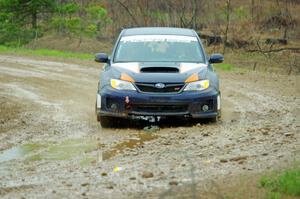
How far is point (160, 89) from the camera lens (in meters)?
11.1

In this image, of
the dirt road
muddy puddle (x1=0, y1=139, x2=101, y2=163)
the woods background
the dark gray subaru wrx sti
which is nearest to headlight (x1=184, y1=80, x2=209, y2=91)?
the dark gray subaru wrx sti

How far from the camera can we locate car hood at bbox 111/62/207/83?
36.7ft

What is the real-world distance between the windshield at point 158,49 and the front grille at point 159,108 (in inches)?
51.3

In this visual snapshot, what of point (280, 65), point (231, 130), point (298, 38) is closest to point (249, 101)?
point (231, 130)

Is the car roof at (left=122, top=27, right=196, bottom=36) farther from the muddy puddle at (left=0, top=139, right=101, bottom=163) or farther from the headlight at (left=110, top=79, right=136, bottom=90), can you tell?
the muddy puddle at (left=0, top=139, right=101, bottom=163)

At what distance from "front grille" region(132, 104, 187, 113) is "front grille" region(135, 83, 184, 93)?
9.5 inches

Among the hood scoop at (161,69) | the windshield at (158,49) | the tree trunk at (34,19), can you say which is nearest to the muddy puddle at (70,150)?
the hood scoop at (161,69)

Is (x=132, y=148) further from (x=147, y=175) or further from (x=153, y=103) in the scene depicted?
(x=147, y=175)

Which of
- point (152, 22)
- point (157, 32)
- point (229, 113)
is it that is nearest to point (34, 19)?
point (152, 22)

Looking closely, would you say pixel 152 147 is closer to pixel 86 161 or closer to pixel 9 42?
pixel 86 161

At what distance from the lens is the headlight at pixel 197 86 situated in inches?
441

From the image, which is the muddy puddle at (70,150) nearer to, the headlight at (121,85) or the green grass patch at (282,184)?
the headlight at (121,85)

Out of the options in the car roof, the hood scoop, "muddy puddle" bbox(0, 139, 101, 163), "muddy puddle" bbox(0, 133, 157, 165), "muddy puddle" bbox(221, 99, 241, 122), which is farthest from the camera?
the car roof

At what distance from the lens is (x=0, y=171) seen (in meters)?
8.21
